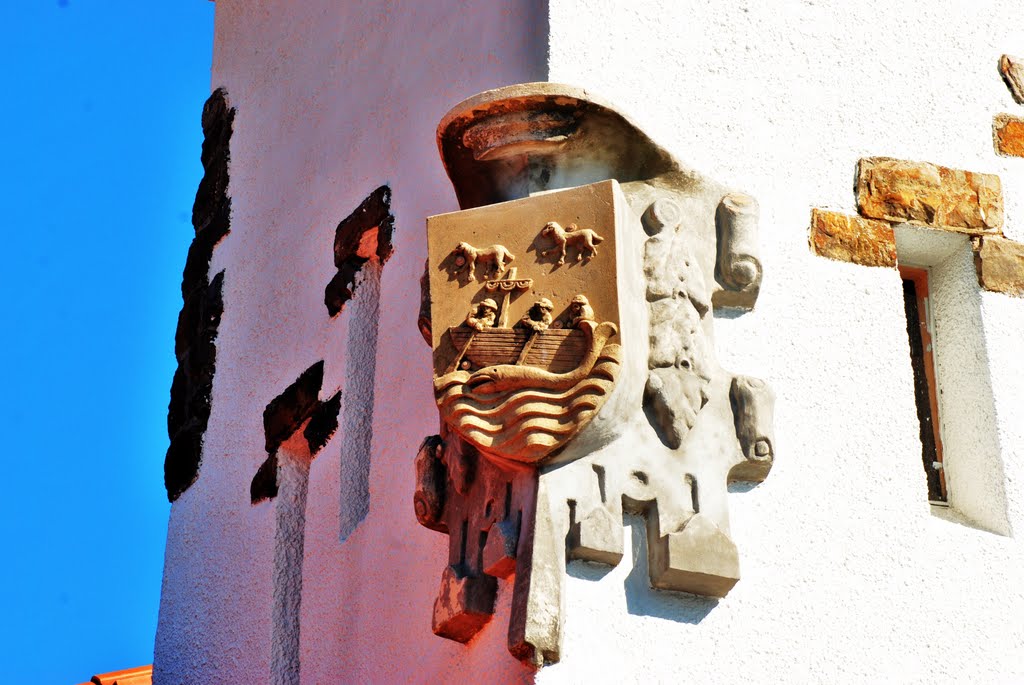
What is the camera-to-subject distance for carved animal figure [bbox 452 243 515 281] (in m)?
3.21

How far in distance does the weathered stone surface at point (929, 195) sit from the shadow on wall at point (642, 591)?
3.31ft

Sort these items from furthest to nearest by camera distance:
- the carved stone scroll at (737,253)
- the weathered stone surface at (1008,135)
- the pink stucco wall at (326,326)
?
the weathered stone surface at (1008,135) < the pink stucco wall at (326,326) < the carved stone scroll at (737,253)

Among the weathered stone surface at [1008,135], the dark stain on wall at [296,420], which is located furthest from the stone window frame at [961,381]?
the dark stain on wall at [296,420]

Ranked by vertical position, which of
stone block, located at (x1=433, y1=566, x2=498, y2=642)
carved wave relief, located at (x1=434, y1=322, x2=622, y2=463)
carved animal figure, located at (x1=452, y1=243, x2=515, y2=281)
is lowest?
stone block, located at (x1=433, y1=566, x2=498, y2=642)

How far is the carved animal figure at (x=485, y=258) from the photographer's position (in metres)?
3.21

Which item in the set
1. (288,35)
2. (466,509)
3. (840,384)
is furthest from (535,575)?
(288,35)

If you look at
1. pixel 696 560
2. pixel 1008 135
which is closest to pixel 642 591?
pixel 696 560

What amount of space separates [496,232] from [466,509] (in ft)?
1.75

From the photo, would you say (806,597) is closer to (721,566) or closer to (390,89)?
Result: (721,566)

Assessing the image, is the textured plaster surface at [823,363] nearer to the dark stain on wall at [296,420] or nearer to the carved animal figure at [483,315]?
the carved animal figure at [483,315]

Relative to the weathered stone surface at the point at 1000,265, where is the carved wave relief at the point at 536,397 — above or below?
below

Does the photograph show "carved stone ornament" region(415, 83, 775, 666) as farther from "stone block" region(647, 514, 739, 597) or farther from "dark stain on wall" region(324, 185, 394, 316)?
A: "dark stain on wall" region(324, 185, 394, 316)

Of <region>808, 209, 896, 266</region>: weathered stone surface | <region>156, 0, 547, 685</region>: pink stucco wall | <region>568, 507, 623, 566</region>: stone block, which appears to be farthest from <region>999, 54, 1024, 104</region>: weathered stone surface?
<region>568, 507, 623, 566</region>: stone block

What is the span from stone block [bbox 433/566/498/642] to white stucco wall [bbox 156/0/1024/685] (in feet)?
0.10
